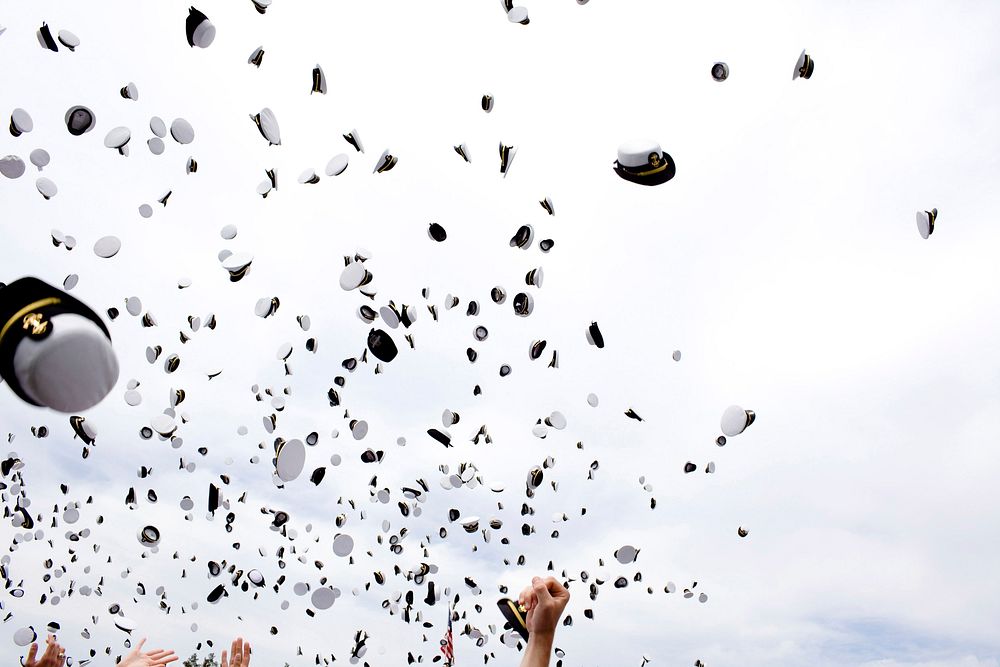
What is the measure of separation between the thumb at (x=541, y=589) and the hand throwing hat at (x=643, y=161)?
618 centimetres

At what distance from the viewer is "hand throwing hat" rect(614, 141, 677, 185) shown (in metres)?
8.02

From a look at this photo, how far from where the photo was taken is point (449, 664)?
71.7ft

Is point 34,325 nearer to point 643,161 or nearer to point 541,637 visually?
point 541,637

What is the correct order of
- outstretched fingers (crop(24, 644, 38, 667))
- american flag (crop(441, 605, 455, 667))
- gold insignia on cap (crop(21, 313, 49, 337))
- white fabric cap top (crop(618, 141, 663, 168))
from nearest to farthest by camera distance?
gold insignia on cap (crop(21, 313, 49, 337)), outstretched fingers (crop(24, 644, 38, 667)), white fabric cap top (crop(618, 141, 663, 168)), american flag (crop(441, 605, 455, 667))

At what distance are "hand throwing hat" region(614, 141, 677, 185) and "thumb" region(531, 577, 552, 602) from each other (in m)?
6.18

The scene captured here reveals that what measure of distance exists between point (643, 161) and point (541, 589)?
629 cm

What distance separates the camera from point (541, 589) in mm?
3135

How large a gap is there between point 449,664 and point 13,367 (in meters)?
22.5

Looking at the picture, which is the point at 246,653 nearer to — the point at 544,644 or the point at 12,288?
the point at 544,644

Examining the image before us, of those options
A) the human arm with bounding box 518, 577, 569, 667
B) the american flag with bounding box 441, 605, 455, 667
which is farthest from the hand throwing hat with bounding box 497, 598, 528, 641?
the american flag with bounding box 441, 605, 455, 667

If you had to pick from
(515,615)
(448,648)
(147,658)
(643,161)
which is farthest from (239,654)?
(448,648)

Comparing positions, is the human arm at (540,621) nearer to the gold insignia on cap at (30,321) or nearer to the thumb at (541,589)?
the thumb at (541,589)

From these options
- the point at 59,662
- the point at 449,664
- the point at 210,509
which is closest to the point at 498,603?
the point at 59,662

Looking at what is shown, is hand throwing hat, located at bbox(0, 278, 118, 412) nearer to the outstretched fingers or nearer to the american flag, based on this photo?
the outstretched fingers
